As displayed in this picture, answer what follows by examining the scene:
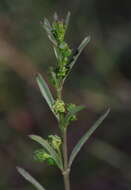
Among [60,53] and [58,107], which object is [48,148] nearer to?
[58,107]

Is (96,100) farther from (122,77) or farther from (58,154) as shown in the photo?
(58,154)

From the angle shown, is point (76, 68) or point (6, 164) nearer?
point (6, 164)

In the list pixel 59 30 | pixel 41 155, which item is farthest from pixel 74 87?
pixel 59 30

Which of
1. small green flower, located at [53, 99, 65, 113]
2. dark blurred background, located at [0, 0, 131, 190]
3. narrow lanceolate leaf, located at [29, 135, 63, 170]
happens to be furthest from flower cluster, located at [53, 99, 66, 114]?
dark blurred background, located at [0, 0, 131, 190]

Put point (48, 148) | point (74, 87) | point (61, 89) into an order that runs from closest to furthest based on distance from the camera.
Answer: point (61, 89)
point (48, 148)
point (74, 87)

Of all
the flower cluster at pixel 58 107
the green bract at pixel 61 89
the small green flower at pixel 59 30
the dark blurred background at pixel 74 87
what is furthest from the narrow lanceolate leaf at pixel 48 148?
the dark blurred background at pixel 74 87

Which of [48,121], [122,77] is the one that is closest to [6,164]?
[48,121]

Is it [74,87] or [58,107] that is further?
[74,87]

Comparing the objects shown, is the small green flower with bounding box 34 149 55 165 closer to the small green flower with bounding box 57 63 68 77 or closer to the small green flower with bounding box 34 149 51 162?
the small green flower with bounding box 34 149 51 162
